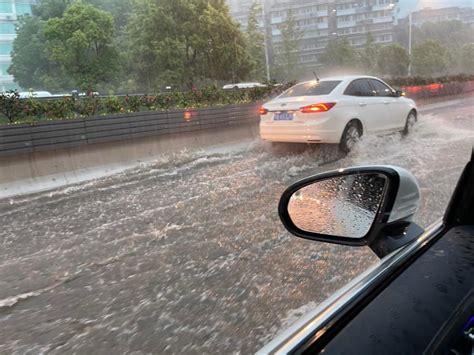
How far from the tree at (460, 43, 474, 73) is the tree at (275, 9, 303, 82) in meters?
16.0

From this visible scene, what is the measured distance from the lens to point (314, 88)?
26.5 feet

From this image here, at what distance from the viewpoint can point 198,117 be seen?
10.2 m

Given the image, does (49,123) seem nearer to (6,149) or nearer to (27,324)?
(6,149)

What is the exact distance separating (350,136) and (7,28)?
17071 millimetres

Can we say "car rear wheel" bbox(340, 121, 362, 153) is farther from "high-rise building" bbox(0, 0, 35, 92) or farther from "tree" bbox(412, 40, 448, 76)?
"tree" bbox(412, 40, 448, 76)

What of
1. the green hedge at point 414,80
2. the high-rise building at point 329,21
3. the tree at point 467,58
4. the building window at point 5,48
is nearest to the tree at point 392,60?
the high-rise building at point 329,21

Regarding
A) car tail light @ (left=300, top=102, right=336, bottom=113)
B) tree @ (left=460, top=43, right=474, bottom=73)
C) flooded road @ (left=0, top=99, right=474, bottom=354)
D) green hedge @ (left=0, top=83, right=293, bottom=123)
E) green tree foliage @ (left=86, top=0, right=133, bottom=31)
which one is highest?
green tree foliage @ (left=86, top=0, right=133, bottom=31)

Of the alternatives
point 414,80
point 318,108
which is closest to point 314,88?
point 318,108

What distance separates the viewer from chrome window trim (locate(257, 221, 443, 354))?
1.05 meters

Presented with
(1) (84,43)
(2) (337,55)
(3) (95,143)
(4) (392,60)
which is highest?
(1) (84,43)

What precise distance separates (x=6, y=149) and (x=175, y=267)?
5.05 meters

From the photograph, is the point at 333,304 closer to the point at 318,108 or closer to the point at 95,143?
the point at 318,108

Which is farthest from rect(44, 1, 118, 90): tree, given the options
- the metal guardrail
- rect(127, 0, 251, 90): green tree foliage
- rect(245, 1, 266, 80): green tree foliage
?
the metal guardrail

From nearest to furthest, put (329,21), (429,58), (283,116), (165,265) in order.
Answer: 1. (165,265)
2. (283,116)
3. (329,21)
4. (429,58)
